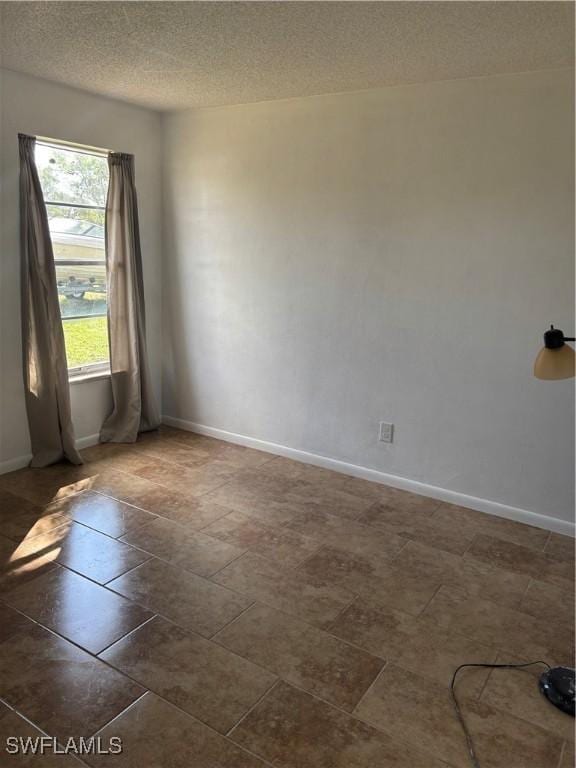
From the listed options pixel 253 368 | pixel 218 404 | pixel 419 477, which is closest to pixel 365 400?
pixel 419 477

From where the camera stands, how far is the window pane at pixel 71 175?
379 cm

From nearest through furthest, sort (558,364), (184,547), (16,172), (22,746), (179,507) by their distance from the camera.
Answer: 1. (22,746)
2. (558,364)
3. (184,547)
4. (179,507)
5. (16,172)

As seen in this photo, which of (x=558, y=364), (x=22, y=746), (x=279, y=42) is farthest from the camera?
(x=279, y=42)

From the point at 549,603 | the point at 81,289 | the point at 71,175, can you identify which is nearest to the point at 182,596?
the point at 549,603

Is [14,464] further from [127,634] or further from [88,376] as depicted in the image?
[127,634]

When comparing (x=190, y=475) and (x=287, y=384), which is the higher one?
(x=287, y=384)

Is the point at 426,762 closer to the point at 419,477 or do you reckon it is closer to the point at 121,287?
the point at 419,477

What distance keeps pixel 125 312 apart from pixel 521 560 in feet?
10.3

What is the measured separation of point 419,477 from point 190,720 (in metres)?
2.20

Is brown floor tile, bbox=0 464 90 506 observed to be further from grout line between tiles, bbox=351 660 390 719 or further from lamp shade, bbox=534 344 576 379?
lamp shade, bbox=534 344 576 379

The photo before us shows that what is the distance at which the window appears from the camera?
3.87 m

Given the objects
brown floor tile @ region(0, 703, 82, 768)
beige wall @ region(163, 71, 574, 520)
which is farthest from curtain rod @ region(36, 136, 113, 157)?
brown floor tile @ region(0, 703, 82, 768)

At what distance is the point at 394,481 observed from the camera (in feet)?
12.4

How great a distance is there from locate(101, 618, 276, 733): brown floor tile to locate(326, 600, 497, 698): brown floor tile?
445 millimetres
